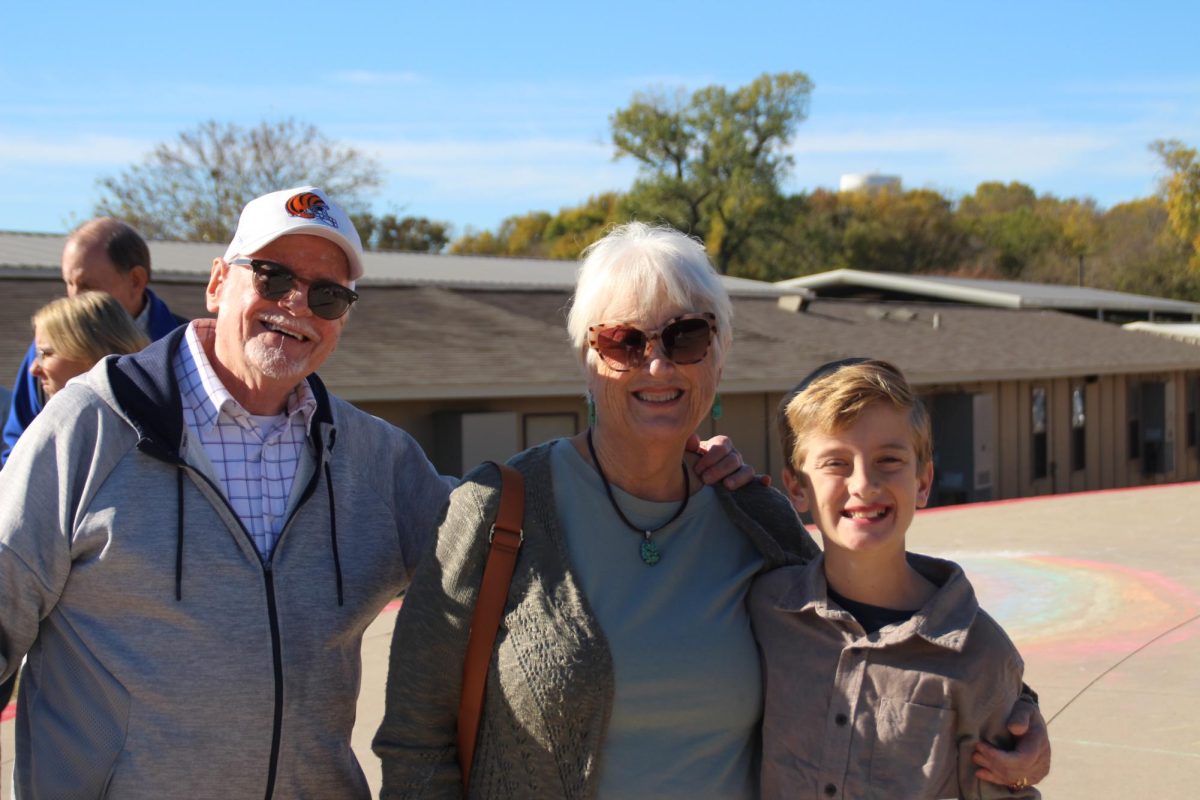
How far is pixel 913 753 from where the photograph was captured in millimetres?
2432

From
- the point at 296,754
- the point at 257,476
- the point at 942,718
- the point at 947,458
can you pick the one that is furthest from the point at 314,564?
the point at 947,458

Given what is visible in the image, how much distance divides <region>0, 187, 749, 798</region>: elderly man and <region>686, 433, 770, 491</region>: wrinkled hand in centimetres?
2

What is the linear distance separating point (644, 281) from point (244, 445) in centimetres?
90

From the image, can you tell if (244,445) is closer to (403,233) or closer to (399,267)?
(399,267)

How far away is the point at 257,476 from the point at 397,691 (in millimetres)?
553

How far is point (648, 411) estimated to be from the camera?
2.56 metres

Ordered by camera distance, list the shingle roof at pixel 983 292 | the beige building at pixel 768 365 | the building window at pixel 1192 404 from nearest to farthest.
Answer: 1. the beige building at pixel 768 365
2. the building window at pixel 1192 404
3. the shingle roof at pixel 983 292

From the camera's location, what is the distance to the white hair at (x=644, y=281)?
2516 mm

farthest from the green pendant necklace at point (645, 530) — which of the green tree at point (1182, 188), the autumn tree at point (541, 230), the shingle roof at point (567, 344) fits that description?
the autumn tree at point (541, 230)

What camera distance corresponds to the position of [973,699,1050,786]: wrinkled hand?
2.39 m

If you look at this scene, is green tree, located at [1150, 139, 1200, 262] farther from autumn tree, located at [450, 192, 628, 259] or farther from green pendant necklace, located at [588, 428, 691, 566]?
green pendant necklace, located at [588, 428, 691, 566]

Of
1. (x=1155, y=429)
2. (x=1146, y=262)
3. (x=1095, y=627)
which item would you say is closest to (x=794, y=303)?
(x=1155, y=429)

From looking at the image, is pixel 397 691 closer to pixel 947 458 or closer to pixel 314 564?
pixel 314 564

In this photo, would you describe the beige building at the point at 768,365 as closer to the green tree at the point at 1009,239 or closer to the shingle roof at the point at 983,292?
the shingle roof at the point at 983,292
